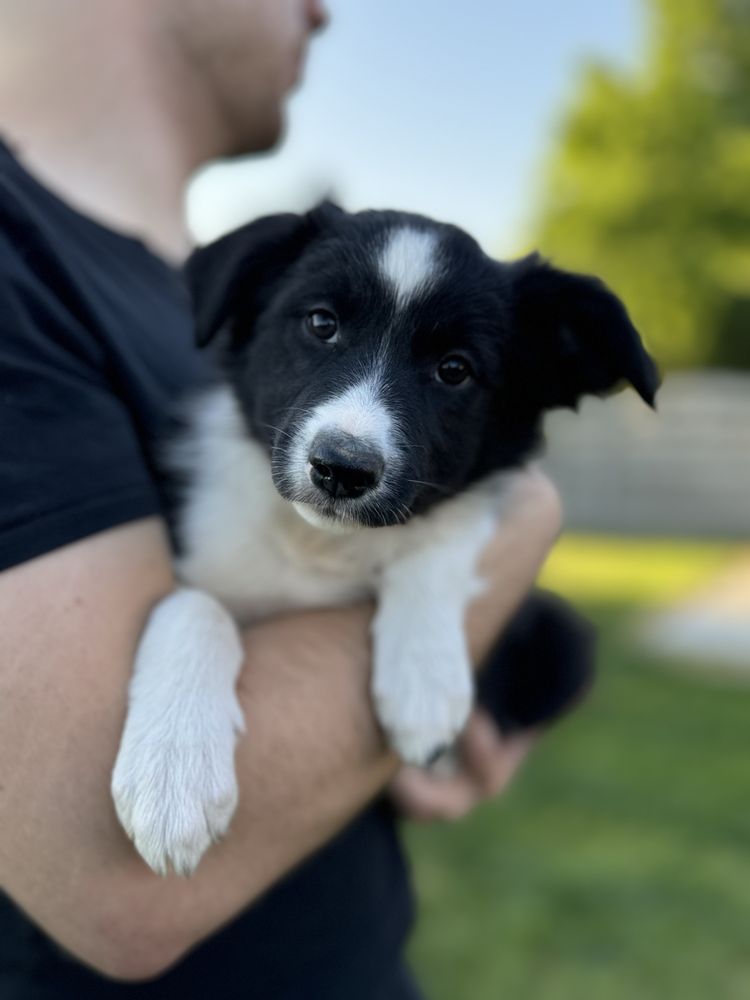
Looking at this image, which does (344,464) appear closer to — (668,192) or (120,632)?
(120,632)

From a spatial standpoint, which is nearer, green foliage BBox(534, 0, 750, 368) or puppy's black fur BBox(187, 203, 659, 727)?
puppy's black fur BBox(187, 203, 659, 727)

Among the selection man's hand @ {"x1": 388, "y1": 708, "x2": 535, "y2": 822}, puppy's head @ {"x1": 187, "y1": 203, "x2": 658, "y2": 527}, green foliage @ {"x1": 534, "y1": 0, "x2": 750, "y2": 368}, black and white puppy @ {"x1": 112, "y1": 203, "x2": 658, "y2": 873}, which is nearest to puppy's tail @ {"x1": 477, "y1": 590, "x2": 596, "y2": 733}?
man's hand @ {"x1": 388, "y1": 708, "x2": 535, "y2": 822}

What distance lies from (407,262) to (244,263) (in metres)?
0.33

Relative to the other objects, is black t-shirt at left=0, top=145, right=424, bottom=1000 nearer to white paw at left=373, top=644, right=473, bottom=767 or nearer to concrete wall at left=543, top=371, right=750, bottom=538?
white paw at left=373, top=644, right=473, bottom=767

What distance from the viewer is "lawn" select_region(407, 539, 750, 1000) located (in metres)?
3.70

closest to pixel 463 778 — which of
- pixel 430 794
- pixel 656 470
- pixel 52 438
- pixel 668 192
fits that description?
pixel 430 794

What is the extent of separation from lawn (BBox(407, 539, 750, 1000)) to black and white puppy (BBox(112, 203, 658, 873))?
2.17m

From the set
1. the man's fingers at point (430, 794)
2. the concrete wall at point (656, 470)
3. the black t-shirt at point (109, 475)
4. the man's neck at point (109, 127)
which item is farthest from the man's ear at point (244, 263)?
the concrete wall at point (656, 470)

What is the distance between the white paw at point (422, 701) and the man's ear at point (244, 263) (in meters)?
0.68

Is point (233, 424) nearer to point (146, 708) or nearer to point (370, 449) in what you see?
point (370, 449)

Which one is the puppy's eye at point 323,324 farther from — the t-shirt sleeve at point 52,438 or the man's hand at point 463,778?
the man's hand at point 463,778

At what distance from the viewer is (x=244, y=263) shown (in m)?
1.97

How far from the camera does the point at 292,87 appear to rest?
260 centimetres

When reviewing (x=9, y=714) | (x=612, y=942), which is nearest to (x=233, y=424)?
(x=9, y=714)
